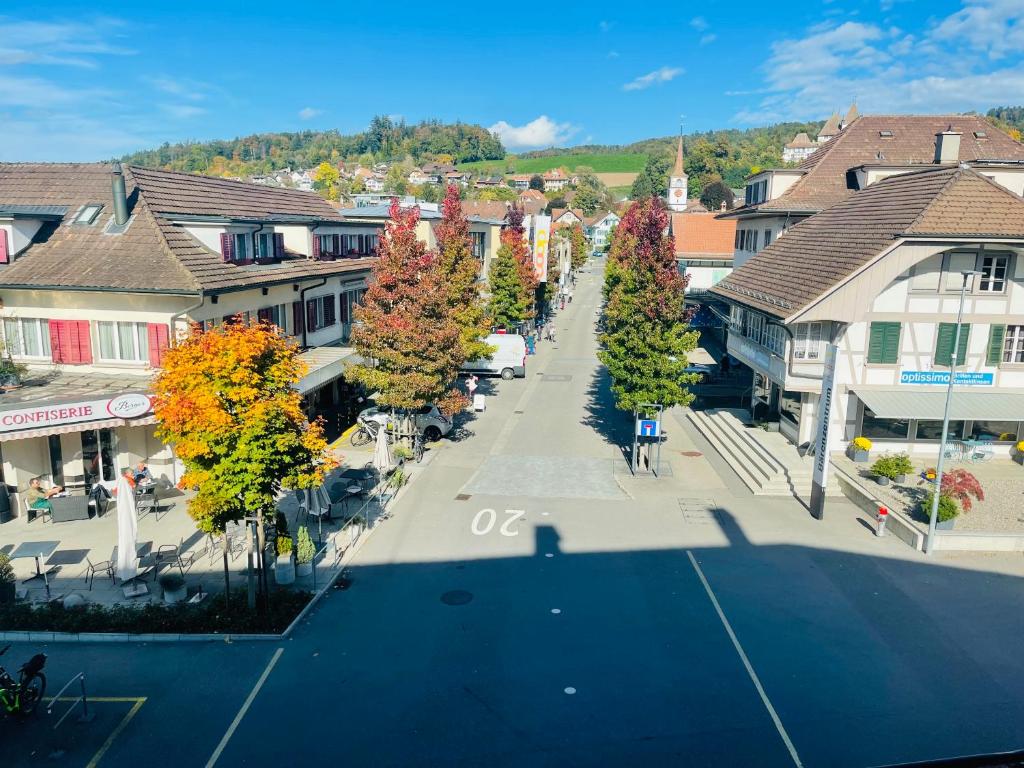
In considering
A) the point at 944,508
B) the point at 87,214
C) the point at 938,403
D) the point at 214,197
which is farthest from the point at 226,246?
Answer: the point at 938,403

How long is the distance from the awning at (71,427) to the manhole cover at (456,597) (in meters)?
8.86

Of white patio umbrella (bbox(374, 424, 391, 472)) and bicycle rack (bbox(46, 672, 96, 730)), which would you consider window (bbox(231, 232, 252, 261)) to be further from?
bicycle rack (bbox(46, 672, 96, 730))

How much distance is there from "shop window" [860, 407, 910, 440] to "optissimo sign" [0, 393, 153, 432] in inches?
940

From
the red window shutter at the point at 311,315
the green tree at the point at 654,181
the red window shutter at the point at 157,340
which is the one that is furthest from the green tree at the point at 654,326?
the green tree at the point at 654,181

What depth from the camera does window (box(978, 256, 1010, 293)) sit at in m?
25.0

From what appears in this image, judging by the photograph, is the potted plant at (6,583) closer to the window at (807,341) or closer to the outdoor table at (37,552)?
the outdoor table at (37,552)

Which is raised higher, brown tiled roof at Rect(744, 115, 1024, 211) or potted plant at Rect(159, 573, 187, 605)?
brown tiled roof at Rect(744, 115, 1024, 211)

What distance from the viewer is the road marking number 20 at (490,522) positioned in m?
20.3

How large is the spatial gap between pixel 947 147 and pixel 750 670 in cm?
2889

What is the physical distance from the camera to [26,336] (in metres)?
22.1

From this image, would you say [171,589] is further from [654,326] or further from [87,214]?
[654,326]

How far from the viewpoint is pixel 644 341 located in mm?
25391

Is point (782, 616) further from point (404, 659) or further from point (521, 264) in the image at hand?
point (521, 264)

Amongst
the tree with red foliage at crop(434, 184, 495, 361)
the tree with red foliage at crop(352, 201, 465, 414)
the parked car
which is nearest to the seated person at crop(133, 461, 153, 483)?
the tree with red foliage at crop(352, 201, 465, 414)
